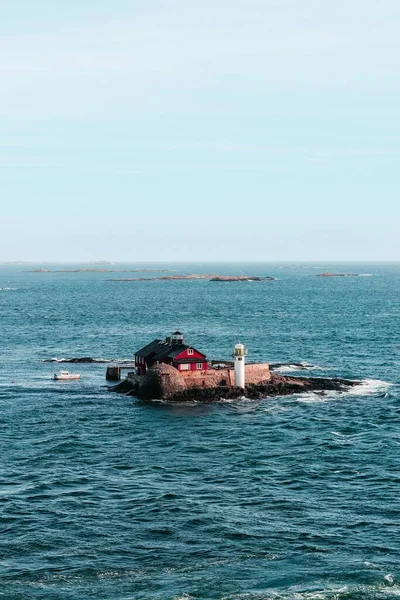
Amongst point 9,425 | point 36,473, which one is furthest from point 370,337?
point 36,473

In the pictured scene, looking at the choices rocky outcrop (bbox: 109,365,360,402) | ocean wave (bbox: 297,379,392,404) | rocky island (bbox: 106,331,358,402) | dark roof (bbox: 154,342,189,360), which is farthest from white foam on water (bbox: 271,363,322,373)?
dark roof (bbox: 154,342,189,360)

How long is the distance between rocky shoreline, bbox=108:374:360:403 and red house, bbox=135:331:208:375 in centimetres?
273

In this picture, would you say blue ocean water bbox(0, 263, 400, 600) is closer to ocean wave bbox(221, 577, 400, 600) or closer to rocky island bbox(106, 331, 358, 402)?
ocean wave bbox(221, 577, 400, 600)

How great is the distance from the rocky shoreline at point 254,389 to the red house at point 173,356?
273 cm

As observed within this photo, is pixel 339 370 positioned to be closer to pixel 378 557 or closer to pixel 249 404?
pixel 249 404

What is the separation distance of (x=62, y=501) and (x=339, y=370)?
205 feet

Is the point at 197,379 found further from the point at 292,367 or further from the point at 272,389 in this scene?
the point at 292,367

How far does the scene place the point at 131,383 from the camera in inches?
3738

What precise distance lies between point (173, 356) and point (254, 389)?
9.59 m

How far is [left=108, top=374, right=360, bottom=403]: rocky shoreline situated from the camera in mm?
89625

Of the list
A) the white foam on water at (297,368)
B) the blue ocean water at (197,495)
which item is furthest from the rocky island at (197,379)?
the white foam on water at (297,368)

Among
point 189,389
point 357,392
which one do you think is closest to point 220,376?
point 189,389

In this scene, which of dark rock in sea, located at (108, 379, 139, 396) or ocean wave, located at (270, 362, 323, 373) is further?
ocean wave, located at (270, 362, 323, 373)

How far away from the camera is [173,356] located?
91188mm
